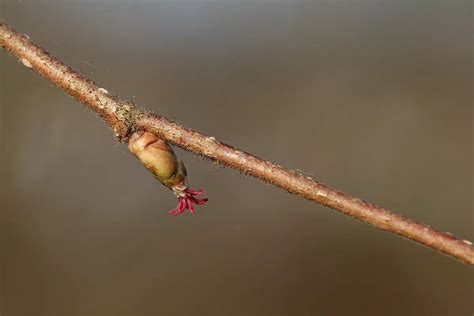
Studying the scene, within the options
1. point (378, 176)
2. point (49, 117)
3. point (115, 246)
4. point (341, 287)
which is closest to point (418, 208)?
point (378, 176)

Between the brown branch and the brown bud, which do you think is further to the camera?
the brown bud

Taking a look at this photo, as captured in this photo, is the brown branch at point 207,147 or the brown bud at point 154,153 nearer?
the brown branch at point 207,147

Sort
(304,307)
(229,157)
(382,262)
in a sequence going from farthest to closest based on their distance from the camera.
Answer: (382,262), (304,307), (229,157)

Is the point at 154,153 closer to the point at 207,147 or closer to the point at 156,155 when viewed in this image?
the point at 156,155

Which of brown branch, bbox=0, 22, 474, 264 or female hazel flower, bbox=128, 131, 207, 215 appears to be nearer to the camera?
brown branch, bbox=0, 22, 474, 264

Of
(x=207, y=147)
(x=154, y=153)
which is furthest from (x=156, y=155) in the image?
(x=207, y=147)

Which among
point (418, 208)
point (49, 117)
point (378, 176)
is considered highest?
point (378, 176)

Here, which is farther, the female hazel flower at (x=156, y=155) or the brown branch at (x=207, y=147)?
the female hazel flower at (x=156, y=155)

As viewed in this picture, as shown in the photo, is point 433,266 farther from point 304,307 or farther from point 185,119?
point 185,119
